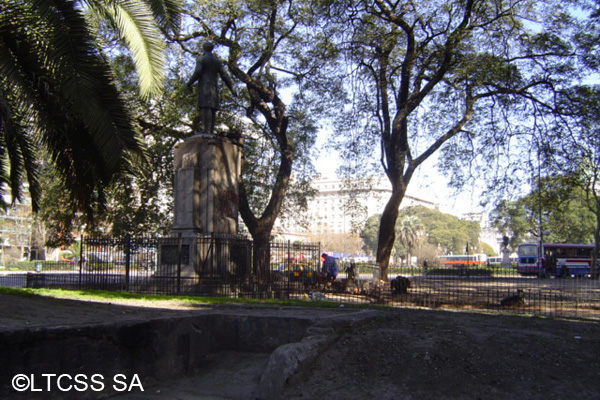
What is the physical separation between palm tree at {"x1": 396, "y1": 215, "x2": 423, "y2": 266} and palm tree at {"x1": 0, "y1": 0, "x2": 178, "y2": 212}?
68.5m

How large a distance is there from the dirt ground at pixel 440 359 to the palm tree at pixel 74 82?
2.53 meters

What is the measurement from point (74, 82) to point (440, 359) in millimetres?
6259

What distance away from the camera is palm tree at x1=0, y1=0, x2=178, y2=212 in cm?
735

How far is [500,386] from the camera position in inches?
238

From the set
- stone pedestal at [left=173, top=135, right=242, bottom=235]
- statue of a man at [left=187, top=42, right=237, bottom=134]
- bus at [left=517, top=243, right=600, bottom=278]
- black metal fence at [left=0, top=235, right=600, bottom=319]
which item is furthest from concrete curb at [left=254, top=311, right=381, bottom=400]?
bus at [left=517, top=243, right=600, bottom=278]

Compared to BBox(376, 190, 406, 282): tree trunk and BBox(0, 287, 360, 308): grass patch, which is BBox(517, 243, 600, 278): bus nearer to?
BBox(376, 190, 406, 282): tree trunk

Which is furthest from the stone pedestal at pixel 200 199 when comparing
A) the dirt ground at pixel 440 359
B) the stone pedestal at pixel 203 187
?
the dirt ground at pixel 440 359

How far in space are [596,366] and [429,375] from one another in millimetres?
2083

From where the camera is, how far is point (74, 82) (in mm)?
7270

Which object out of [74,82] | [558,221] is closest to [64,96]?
[74,82]

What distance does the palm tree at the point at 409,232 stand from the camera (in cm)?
7511

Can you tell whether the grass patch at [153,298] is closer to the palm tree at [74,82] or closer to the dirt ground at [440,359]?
the dirt ground at [440,359]

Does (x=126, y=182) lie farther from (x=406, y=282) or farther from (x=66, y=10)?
(x=406, y=282)

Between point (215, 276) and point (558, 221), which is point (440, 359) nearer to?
point (215, 276)
